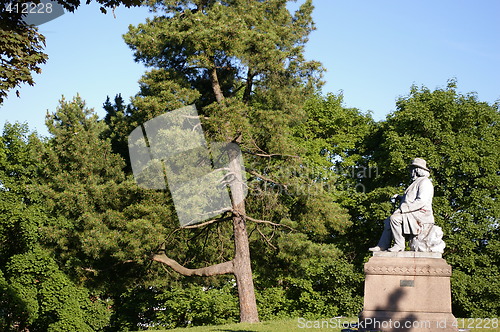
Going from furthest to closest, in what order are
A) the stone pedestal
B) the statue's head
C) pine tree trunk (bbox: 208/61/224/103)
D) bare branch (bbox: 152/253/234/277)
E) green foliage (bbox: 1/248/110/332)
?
1. green foliage (bbox: 1/248/110/332)
2. pine tree trunk (bbox: 208/61/224/103)
3. bare branch (bbox: 152/253/234/277)
4. the statue's head
5. the stone pedestal

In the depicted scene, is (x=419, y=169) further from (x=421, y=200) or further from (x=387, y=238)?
(x=387, y=238)

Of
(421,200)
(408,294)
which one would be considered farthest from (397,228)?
(408,294)

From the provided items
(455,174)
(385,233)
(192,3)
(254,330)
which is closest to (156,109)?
(192,3)

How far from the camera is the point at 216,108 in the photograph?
1702 centimetres

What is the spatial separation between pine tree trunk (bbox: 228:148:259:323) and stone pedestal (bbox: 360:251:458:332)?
26.3 ft

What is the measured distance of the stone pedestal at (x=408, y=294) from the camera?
9.78 m

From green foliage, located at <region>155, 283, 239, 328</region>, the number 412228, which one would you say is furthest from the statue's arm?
green foliage, located at <region>155, 283, 239, 328</region>

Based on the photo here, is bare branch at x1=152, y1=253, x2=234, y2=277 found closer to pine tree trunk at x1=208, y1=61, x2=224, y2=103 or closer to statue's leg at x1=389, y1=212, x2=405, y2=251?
pine tree trunk at x1=208, y1=61, x2=224, y2=103

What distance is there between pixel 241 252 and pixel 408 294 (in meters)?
8.52

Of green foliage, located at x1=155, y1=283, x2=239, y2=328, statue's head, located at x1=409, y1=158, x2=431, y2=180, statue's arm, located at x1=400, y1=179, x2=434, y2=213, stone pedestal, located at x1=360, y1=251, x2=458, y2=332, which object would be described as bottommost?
green foliage, located at x1=155, y1=283, x2=239, y2=328

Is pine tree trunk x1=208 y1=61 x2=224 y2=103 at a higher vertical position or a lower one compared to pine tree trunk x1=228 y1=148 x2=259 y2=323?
higher

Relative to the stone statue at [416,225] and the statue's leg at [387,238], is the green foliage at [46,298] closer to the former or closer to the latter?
the statue's leg at [387,238]

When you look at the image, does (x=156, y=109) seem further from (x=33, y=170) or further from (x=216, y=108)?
(x=33, y=170)

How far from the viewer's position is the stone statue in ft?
34.1
